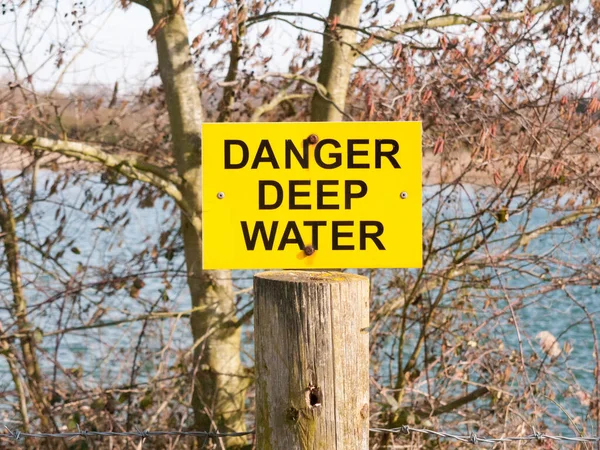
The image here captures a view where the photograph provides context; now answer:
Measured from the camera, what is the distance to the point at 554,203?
19.6 ft

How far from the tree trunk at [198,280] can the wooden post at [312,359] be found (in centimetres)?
336

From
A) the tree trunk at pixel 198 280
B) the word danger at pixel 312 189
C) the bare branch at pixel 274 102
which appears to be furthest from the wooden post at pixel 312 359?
the bare branch at pixel 274 102

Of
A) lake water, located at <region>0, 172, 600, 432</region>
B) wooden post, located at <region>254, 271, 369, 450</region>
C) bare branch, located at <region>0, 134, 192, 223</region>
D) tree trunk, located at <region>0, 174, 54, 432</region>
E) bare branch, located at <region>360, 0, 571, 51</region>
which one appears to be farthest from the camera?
lake water, located at <region>0, 172, 600, 432</region>

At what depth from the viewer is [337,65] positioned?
5875mm

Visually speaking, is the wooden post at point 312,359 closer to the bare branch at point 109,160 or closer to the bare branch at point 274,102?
the bare branch at point 109,160

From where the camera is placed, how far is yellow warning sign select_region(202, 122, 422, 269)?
2061 mm

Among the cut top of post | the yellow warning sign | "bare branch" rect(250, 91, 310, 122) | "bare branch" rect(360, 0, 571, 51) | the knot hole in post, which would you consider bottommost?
the knot hole in post

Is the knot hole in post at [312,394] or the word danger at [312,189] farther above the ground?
the word danger at [312,189]

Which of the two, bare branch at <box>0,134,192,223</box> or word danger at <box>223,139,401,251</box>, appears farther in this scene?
bare branch at <box>0,134,192,223</box>

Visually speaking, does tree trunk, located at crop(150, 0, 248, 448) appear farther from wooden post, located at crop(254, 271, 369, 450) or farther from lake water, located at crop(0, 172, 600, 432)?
wooden post, located at crop(254, 271, 369, 450)

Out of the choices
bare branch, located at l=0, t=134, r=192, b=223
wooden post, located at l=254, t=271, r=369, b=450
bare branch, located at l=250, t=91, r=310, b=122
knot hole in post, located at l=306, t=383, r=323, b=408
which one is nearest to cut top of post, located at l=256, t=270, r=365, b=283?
wooden post, located at l=254, t=271, r=369, b=450

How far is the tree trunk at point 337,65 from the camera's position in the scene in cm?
571

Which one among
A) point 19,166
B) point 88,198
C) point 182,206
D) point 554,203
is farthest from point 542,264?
point 19,166

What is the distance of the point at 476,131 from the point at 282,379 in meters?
3.93
